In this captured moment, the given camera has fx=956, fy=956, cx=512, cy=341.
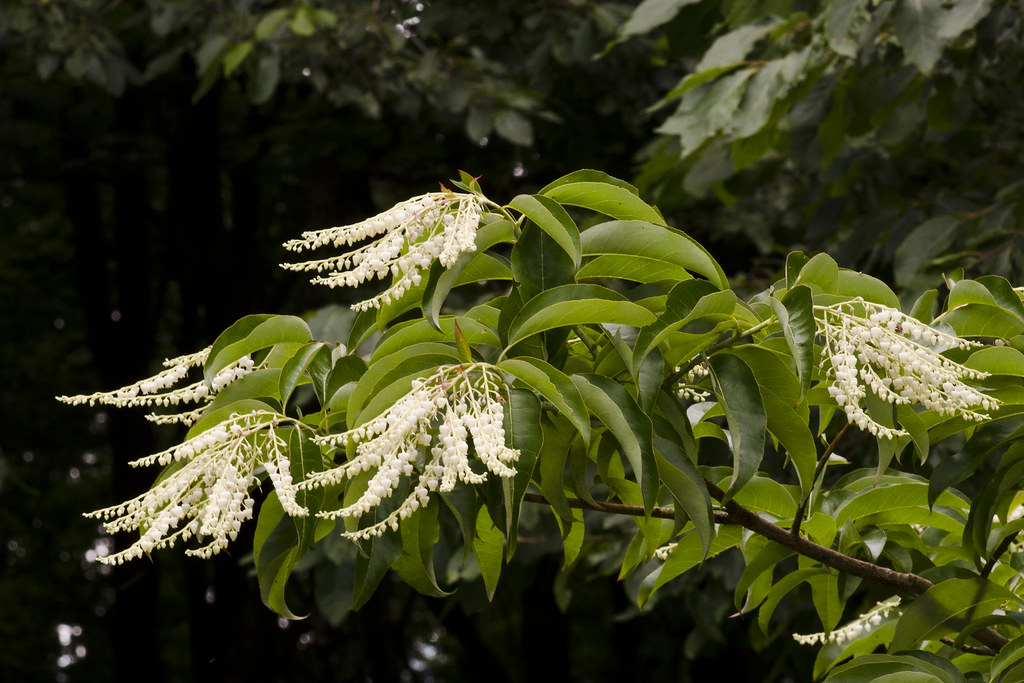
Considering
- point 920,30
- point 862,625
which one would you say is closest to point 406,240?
point 862,625

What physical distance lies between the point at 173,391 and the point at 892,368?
1.01 meters

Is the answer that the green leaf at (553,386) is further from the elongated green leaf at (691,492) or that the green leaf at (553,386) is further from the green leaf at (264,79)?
the green leaf at (264,79)

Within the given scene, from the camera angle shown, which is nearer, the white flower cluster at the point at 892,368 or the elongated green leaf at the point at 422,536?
the white flower cluster at the point at 892,368

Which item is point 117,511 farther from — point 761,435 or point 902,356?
point 902,356

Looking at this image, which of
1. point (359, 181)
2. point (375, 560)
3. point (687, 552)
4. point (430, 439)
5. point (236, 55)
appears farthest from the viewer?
point (359, 181)

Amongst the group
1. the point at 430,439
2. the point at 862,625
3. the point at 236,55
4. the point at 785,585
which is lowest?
the point at 862,625

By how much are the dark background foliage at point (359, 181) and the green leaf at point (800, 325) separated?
2.29 feet

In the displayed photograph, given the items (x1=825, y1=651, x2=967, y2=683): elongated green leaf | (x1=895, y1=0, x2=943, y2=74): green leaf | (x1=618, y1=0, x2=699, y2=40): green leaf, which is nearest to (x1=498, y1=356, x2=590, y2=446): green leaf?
(x1=825, y1=651, x2=967, y2=683): elongated green leaf

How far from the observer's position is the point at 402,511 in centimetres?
110

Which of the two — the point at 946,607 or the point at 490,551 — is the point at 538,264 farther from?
the point at 946,607

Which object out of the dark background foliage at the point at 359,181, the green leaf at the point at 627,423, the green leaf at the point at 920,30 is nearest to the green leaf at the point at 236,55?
Result: the dark background foliage at the point at 359,181

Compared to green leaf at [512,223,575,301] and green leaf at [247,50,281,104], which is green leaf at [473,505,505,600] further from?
green leaf at [247,50,281,104]

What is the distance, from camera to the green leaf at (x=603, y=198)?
1.24 metres

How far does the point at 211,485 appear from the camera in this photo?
1.22 metres
